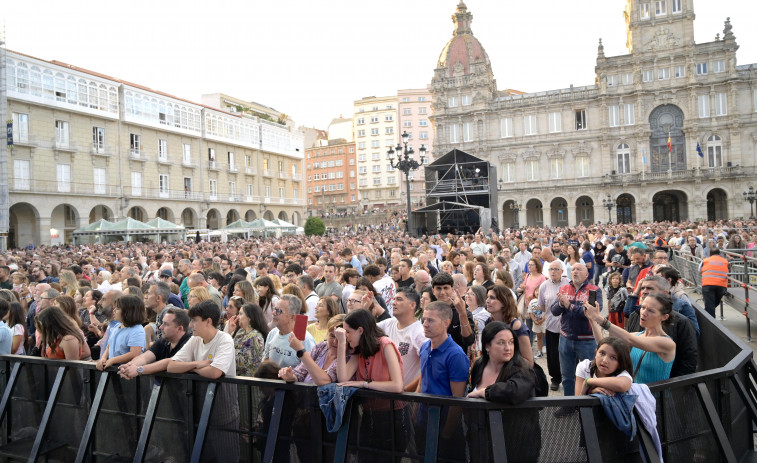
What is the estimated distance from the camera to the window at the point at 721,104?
48.1 meters

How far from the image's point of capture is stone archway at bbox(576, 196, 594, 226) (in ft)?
174

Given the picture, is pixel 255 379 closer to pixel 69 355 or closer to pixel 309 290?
pixel 69 355

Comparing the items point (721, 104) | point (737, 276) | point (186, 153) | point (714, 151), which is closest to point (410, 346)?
point (737, 276)

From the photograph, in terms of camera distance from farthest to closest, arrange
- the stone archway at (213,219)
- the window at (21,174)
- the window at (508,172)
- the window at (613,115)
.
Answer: the window at (508,172), the window at (613,115), the stone archway at (213,219), the window at (21,174)

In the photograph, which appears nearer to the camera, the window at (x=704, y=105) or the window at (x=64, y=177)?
the window at (x=64, y=177)

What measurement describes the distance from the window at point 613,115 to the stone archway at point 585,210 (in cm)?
792

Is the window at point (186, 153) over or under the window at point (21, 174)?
over

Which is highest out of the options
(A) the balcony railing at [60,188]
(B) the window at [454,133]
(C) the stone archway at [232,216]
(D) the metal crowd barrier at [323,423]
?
(B) the window at [454,133]

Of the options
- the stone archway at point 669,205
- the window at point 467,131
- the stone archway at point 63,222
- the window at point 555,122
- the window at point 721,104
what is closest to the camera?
the stone archway at point 63,222

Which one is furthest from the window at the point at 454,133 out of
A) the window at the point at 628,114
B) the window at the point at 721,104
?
the window at the point at 721,104

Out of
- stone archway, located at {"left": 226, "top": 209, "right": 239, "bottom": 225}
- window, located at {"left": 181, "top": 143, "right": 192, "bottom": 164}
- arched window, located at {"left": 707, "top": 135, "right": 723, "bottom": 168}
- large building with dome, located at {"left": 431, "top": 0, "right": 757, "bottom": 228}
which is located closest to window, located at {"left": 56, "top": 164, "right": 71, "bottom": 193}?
window, located at {"left": 181, "top": 143, "right": 192, "bottom": 164}

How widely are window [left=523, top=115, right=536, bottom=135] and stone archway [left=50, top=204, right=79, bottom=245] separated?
4290 cm

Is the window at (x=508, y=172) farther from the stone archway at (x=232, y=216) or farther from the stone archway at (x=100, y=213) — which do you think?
the stone archway at (x=100, y=213)

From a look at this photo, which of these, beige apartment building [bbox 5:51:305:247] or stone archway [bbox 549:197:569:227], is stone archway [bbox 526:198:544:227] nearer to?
stone archway [bbox 549:197:569:227]
